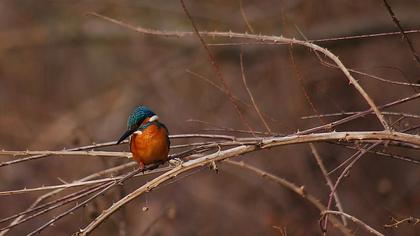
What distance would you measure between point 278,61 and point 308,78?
1093 mm

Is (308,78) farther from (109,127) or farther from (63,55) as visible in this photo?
(63,55)

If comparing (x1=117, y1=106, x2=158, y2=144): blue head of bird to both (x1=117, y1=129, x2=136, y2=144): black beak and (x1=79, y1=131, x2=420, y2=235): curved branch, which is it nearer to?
(x1=117, y1=129, x2=136, y2=144): black beak

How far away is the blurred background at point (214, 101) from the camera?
5.84 meters

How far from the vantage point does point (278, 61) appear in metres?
6.81

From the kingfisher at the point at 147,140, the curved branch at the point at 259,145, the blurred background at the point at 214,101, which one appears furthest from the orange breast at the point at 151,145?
the blurred background at the point at 214,101

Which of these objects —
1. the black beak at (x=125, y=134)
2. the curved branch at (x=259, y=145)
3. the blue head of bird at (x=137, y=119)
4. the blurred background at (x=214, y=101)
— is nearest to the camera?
the curved branch at (x=259, y=145)

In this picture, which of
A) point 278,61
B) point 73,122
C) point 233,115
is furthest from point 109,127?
point 278,61

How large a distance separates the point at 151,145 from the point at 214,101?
4266mm

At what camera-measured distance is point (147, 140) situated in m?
2.72

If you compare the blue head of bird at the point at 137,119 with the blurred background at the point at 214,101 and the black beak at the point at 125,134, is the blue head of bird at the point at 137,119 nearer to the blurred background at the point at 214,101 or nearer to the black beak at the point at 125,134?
the black beak at the point at 125,134

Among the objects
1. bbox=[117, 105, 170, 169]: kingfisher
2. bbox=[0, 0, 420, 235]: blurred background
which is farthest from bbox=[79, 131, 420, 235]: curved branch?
bbox=[0, 0, 420, 235]: blurred background

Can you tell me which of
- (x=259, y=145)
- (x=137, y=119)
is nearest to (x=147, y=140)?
(x=137, y=119)

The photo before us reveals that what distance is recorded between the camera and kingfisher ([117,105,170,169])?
8.86ft

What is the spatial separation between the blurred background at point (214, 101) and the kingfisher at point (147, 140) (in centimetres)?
173
